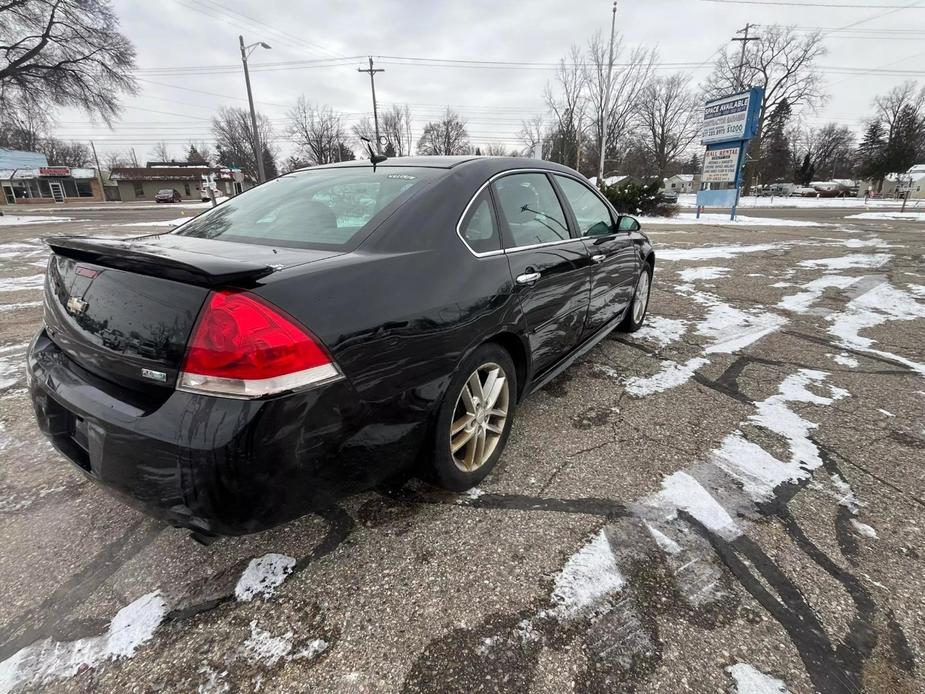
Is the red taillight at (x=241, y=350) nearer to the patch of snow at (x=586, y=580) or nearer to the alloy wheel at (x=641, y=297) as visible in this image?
the patch of snow at (x=586, y=580)

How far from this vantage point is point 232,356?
1410mm

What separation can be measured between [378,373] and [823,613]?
181 centimetres

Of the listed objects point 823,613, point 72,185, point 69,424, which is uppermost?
point 72,185

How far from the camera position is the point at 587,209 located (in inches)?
142

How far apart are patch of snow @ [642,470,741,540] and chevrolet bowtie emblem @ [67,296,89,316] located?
2500 millimetres

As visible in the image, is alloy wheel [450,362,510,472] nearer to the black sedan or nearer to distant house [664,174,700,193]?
the black sedan

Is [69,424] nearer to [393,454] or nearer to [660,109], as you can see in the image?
[393,454]

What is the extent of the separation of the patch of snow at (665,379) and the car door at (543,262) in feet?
2.33

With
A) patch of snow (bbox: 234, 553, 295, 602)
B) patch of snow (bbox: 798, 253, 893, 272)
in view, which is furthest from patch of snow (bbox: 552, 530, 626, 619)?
patch of snow (bbox: 798, 253, 893, 272)

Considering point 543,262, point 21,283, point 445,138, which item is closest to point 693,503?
point 543,262

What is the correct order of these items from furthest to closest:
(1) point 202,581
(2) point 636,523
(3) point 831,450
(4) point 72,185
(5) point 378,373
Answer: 1. (4) point 72,185
2. (3) point 831,450
3. (2) point 636,523
4. (1) point 202,581
5. (5) point 378,373

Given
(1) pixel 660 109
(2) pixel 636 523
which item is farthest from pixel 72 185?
(2) pixel 636 523

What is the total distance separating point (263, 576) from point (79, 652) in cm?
57

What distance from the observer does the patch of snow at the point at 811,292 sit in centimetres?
582
